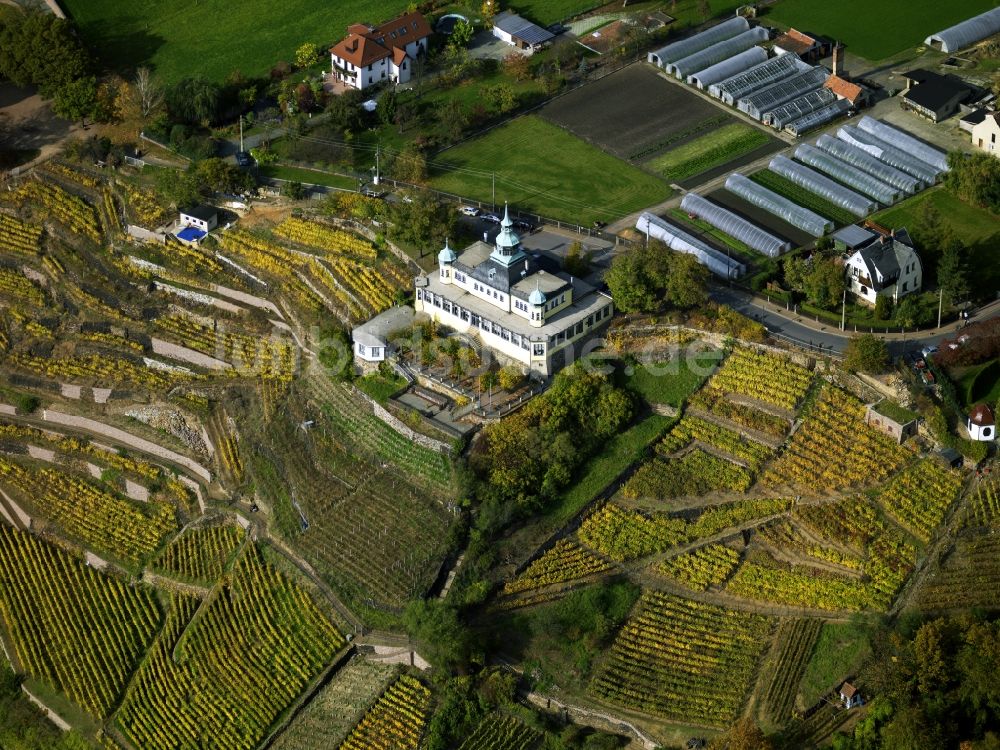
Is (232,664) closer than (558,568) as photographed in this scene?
No

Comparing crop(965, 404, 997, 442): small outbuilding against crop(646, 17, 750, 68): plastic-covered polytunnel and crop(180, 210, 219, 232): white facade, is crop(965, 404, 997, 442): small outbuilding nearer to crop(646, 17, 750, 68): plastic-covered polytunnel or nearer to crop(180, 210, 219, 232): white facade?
crop(646, 17, 750, 68): plastic-covered polytunnel

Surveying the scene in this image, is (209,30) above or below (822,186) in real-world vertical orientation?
above

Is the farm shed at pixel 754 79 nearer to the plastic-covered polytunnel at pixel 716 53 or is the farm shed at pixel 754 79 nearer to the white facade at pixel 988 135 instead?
the plastic-covered polytunnel at pixel 716 53

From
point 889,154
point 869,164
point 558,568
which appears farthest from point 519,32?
point 558,568

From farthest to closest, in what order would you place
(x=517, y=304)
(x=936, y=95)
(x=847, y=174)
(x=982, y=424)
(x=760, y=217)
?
(x=936, y=95) < (x=847, y=174) < (x=760, y=217) < (x=517, y=304) < (x=982, y=424)

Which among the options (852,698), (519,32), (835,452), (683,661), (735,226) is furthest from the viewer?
(519,32)

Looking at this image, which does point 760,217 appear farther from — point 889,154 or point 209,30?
point 209,30

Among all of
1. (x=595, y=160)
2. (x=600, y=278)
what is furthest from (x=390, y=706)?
(x=595, y=160)

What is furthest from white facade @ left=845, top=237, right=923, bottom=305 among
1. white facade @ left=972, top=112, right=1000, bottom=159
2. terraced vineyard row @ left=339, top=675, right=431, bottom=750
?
terraced vineyard row @ left=339, top=675, right=431, bottom=750
